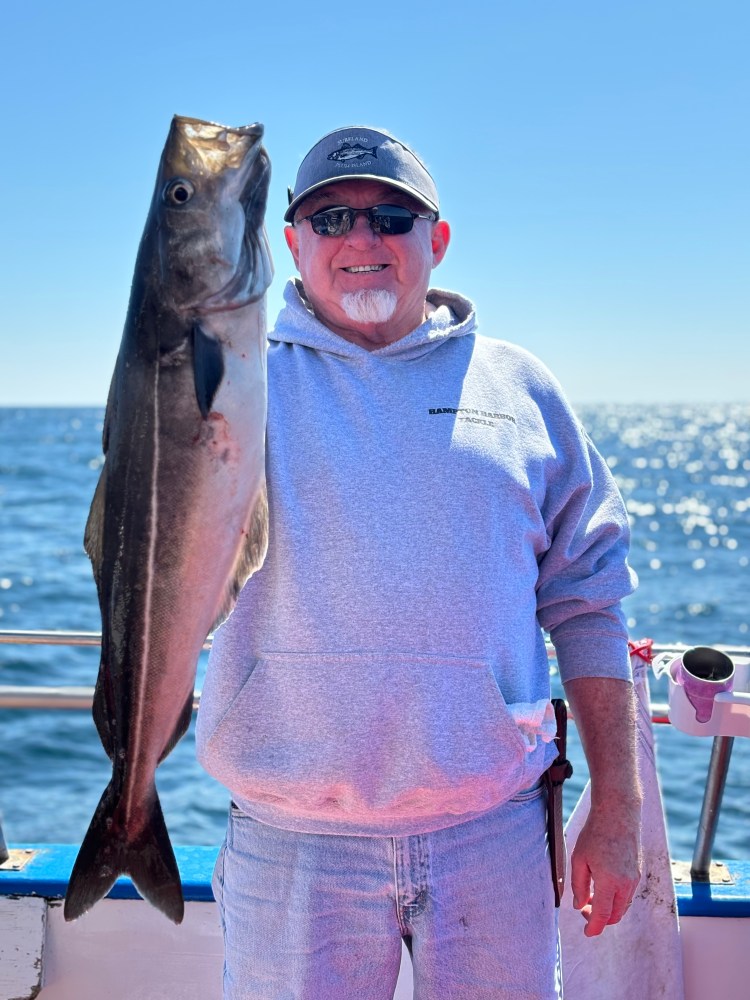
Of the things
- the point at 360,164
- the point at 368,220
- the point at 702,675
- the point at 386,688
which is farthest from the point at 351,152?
the point at 702,675

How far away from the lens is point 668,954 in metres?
3.31

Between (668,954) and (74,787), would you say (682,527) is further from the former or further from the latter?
(668,954)

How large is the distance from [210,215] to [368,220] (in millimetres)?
787

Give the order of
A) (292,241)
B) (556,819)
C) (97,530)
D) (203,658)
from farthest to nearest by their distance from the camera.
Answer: (203,658) → (292,241) → (556,819) → (97,530)

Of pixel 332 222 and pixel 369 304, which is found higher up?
pixel 332 222

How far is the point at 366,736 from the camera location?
2.33 metres

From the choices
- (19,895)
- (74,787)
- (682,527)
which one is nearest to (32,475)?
(682,527)

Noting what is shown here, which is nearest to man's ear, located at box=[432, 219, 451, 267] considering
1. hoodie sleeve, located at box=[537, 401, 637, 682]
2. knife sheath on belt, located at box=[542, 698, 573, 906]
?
hoodie sleeve, located at box=[537, 401, 637, 682]

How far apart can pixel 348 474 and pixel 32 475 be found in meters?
42.0

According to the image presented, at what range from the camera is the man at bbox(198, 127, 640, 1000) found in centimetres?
235

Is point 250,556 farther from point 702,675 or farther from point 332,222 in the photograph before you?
point 702,675

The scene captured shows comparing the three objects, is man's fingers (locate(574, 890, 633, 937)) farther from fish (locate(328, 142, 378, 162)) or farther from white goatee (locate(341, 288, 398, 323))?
fish (locate(328, 142, 378, 162))

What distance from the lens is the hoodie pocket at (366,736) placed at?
2326mm

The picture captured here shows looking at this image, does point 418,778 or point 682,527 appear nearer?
point 418,778
